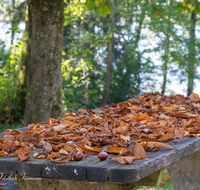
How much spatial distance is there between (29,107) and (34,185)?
3233mm

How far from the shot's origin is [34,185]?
150 centimetres

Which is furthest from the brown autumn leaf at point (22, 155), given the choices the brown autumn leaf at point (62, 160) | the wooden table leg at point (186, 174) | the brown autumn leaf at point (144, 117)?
the wooden table leg at point (186, 174)

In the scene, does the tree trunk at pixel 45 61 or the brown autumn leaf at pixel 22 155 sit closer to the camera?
the brown autumn leaf at pixel 22 155

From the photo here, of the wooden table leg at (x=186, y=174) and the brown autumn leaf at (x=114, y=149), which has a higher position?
the brown autumn leaf at (x=114, y=149)

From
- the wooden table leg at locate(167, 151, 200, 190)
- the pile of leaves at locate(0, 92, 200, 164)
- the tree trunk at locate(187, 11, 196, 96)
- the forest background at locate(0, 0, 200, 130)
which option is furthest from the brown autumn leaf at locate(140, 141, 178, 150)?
the tree trunk at locate(187, 11, 196, 96)

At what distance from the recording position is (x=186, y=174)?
2959 mm

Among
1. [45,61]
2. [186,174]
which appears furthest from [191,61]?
[186,174]

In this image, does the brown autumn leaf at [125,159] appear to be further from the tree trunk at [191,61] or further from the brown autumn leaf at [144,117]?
the tree trunk at [191,61]

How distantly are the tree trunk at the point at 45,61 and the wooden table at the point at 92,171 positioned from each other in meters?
2.93

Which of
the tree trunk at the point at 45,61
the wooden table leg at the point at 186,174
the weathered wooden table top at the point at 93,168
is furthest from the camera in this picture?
the tree trunk at the point at 45,61

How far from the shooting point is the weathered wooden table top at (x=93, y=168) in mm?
1165

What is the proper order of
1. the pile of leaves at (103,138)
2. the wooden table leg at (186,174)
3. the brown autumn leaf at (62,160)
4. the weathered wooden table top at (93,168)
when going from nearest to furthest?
the weathered wooden table top at (93,168) < the brown autumn leaf at (62,160) < the pile of leaves at (103,138) < the wooden table leg at (186,174)

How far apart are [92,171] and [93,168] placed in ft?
0.05

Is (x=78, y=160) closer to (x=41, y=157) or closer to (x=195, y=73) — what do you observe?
(x=41, y=157)
